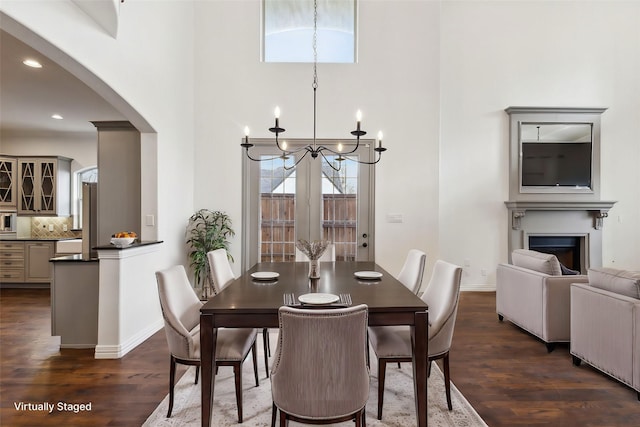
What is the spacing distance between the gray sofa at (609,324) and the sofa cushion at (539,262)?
366 mm

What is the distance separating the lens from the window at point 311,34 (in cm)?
519

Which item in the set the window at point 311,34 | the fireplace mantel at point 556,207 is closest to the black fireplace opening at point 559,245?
the fireplace mantel at point 556,207

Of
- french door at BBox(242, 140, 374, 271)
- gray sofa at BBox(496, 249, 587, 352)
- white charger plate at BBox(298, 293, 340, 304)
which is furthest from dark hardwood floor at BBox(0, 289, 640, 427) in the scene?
french door at BBox(242, 140, 374, 271)

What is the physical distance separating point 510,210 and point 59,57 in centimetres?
575

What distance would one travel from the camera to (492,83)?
5.46 m

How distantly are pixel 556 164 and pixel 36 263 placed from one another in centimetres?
847

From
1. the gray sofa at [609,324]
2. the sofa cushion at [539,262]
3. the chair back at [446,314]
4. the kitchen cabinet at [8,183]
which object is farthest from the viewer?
the kitchen cabinet at [8,183]

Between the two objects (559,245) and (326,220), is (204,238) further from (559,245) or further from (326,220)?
(559,245)

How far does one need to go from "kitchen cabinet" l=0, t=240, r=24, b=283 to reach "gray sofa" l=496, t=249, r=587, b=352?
714 centimetres

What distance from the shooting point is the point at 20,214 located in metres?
6.02

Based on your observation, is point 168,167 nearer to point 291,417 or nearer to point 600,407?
point 291,417

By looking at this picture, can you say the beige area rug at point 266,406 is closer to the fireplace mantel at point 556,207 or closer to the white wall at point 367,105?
the white wall at point 367,105

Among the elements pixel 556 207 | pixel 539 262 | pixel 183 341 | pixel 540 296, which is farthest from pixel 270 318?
pixel 556 207

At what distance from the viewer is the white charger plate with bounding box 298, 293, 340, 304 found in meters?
1.86
